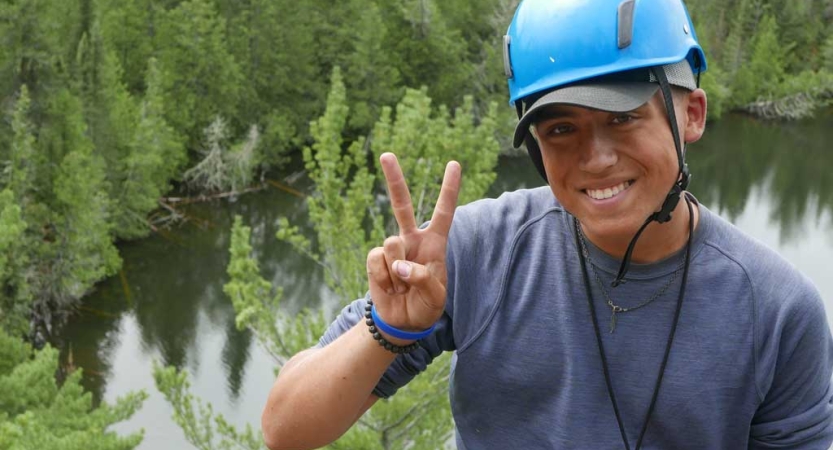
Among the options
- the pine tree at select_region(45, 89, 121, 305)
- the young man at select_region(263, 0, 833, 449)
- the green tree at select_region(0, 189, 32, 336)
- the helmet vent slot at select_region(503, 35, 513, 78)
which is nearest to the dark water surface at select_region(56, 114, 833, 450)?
the pine tree at select_region(45, 89, 121, 305)

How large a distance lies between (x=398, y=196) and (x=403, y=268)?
15 cm

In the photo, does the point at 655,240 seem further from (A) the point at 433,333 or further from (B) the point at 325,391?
(B) the point at 325,391

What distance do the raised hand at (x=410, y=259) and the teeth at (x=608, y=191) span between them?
25cm

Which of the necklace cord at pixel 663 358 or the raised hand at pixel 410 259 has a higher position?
the raised hand at pixel 410 259

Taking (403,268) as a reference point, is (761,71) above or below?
below

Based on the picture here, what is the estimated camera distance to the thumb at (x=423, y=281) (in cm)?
160

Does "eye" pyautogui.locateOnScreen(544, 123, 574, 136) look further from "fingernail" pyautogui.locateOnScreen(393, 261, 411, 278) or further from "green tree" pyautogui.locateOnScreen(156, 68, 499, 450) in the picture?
"green tree" pyautogui.locateOnScreen(156, 68, 499, 450)

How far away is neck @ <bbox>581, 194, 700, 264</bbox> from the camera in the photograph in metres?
1.70

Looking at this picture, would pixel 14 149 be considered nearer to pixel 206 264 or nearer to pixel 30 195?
pixel 30 195

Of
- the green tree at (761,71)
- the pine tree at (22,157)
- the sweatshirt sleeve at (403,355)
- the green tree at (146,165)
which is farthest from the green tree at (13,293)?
the green tree at (761,71)

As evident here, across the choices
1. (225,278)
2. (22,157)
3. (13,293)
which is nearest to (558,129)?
(13,293)

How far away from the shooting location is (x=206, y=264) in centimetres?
1892

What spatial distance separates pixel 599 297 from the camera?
1.71 m

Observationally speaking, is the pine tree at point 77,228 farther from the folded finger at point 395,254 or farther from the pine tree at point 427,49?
the folded finger at point 395,254
